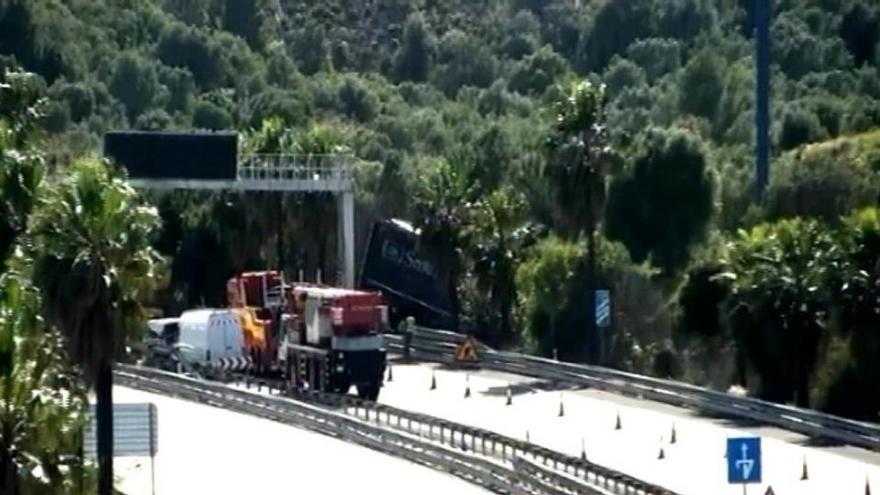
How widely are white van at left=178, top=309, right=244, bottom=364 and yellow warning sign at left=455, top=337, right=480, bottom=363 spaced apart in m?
5.75

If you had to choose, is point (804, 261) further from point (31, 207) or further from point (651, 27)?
point (651, 27)

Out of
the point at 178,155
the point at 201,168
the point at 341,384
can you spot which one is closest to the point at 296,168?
the point at 201,168

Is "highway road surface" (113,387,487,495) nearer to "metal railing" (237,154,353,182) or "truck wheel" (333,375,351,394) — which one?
"truck wheel" (333,375,351,394)

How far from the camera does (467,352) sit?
240 feet

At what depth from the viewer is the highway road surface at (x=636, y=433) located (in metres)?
48.5

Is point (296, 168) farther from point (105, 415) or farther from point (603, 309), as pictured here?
point (105, 415)

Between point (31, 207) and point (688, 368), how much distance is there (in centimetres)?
2604

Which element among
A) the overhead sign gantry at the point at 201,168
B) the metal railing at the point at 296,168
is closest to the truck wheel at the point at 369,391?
the overhead sign gantry at the point at 201,168

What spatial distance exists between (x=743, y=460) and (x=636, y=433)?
20.4 m

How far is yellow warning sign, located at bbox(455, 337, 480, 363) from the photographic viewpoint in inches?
2872

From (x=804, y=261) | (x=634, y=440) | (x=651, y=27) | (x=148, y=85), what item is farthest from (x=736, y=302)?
(x=651, y=27)

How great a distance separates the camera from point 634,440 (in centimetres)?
5575

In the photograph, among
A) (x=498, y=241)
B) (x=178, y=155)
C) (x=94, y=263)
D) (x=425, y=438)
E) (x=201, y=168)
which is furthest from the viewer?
(x=178, y=155)

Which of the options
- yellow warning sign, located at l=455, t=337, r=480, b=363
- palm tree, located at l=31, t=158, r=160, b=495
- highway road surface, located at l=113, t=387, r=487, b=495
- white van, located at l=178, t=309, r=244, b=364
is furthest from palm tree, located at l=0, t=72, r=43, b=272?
yellow warning sign, located at l=455, t=337, r=480, b=363
